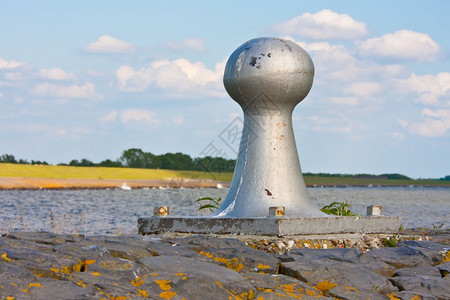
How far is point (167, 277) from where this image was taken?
414 cm

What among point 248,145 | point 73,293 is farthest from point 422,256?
point 73,293

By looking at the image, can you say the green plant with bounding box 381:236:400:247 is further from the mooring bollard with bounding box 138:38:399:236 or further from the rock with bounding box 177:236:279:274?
the rock with bounding box 177:236:279:274

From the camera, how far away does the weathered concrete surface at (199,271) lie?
12.7ft

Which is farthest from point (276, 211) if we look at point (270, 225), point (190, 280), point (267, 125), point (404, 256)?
Result: point (190, 280)

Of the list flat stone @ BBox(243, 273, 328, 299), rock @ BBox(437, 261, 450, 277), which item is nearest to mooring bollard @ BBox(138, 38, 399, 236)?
rock @ BBox(437, 261, 450, 277)

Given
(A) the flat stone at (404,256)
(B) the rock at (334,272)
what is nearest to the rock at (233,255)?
(B) the rock at (334,272)

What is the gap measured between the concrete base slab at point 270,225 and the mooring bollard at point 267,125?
0.50 m

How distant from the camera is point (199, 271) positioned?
4.39 m

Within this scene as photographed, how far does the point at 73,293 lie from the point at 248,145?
444cm

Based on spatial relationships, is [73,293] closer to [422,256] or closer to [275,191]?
[422,256]

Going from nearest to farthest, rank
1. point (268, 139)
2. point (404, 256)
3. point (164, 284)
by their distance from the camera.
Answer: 1. point (164, 284)
2. point (404, 256)
3. point (268, 139)

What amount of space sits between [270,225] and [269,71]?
1.88m

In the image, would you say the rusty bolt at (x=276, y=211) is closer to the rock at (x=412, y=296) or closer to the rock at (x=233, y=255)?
the rock at (x=233, y=255)

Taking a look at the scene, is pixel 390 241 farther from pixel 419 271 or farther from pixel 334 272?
pixel 334 272
